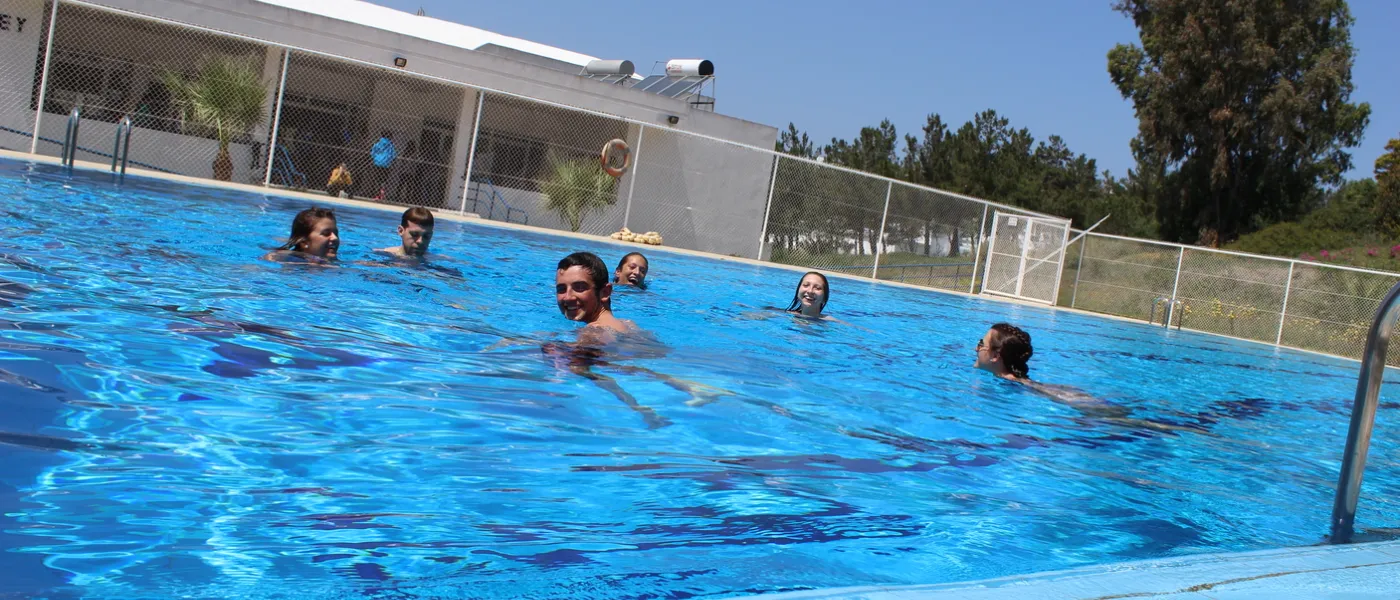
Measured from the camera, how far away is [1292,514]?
3.92 m

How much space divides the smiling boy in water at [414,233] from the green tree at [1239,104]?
32.2m

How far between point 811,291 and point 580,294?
354 centimetres

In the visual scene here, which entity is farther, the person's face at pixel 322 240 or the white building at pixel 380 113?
the white building at pixel 380 113

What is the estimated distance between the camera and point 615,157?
1947 cm

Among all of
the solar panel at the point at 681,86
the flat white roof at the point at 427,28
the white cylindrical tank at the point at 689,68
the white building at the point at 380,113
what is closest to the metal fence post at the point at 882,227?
the white building at the point at 380,113

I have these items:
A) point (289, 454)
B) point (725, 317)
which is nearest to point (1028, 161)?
point (725, 317)

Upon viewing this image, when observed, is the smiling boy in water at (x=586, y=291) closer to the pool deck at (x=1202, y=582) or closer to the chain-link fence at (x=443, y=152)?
the pool deck at (x=1202, y=582)

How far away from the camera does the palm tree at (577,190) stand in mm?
19906

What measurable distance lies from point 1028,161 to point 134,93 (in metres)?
31.1

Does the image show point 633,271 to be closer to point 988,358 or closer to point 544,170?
point 988,358

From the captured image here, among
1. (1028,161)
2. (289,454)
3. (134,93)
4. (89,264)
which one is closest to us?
(289,454)

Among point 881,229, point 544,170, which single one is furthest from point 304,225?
point 544,170

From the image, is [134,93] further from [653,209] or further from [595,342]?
[595,342]

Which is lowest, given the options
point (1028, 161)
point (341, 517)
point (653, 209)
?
point (341, 517)
